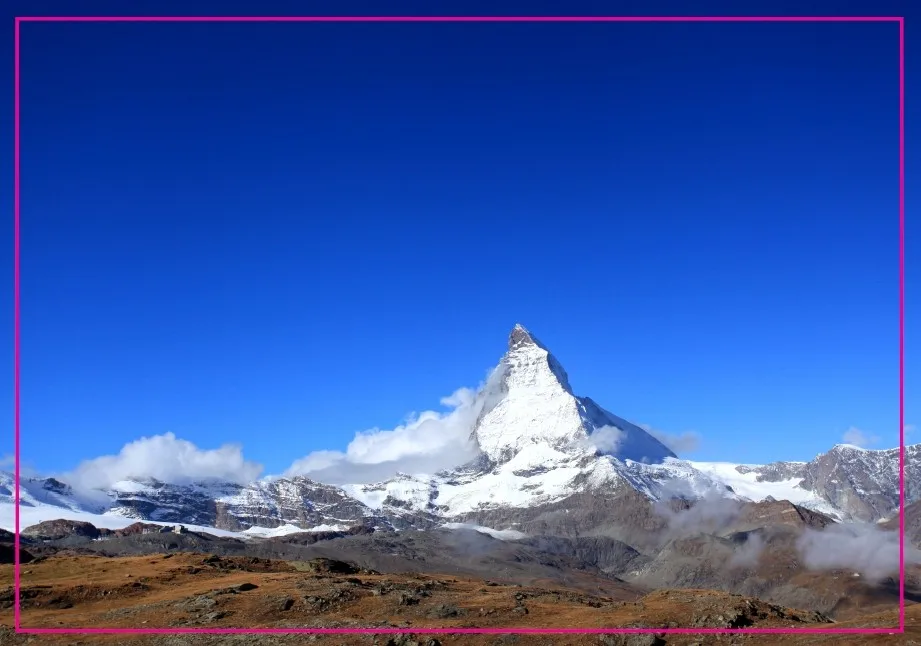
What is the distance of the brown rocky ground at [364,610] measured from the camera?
7000cm

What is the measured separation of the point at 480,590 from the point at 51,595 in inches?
1864

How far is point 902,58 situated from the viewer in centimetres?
4575

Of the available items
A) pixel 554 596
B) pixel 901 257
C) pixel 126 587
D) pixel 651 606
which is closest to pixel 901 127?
pixel 901 257

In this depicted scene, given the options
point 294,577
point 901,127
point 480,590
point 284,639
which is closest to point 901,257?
point 901,127

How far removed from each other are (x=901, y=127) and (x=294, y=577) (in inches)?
3169

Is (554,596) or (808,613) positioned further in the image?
(554,596)

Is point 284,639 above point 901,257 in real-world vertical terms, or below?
below

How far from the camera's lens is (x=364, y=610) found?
84250 mm

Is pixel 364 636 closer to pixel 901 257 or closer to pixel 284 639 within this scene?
pixel 284 639

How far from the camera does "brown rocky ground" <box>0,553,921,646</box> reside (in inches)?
2756

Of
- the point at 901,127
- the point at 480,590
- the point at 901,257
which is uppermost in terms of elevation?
the point at 901,127

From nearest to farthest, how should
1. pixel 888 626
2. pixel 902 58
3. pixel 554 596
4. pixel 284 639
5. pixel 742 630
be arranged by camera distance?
pixel 902 58 < pixel 888 626 < pixel 742 630 < pixel 284 639 < pixel 554 596

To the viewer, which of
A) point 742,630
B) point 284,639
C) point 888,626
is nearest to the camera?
point 888,626

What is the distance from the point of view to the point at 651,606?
259ft
